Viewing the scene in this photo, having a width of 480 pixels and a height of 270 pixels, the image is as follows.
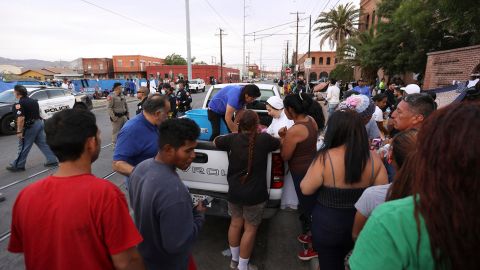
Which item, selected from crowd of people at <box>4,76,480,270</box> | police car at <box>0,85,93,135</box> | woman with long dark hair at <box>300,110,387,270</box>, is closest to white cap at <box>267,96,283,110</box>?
crowd of people at <box>4,76,480,270</box>

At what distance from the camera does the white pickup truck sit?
3.22 metres

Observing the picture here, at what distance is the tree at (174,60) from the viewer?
84.1 metres

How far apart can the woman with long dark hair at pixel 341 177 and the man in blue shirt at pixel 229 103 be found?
6.30 ft

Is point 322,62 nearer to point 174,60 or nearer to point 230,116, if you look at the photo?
point 174,60

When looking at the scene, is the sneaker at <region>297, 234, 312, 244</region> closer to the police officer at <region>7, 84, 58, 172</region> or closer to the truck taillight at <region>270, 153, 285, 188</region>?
the truck taillight at <region>270, 153, 285, 188</region>

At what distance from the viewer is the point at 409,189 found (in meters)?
1.18

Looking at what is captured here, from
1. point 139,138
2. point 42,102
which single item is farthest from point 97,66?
point 139,138

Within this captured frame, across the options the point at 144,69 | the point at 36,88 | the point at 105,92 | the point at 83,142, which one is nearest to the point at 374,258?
the point at 83,142

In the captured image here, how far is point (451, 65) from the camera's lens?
33.7ft

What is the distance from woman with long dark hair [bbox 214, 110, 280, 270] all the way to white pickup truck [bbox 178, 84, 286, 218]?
293mm

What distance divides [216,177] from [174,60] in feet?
287

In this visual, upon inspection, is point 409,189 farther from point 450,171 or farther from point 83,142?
point 83,142

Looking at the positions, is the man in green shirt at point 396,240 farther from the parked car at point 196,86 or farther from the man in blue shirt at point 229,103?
the parked car at point 196,86

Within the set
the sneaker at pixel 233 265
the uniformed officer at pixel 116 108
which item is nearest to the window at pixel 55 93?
the uniformed officer at pixel 116 108
